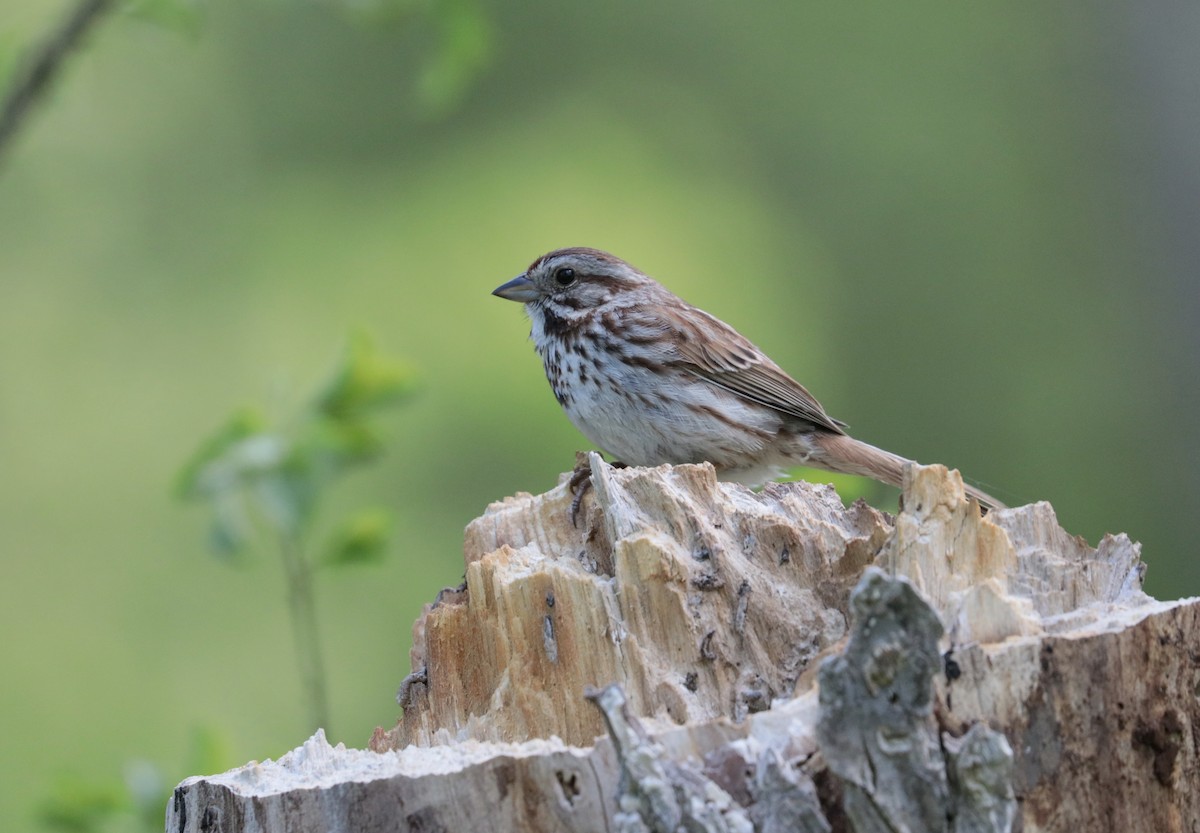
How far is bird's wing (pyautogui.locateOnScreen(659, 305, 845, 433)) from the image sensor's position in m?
4.86

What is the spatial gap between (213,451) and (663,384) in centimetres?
170

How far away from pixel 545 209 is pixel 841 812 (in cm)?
825

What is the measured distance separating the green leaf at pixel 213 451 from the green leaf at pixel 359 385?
0.19 metres

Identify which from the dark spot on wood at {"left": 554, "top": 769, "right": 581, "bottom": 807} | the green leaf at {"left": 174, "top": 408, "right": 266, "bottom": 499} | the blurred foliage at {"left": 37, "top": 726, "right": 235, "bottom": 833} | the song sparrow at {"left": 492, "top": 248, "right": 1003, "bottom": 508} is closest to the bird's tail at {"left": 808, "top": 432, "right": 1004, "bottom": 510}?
the song sparrow at {"left": 492, "top": 248, "right": 1003, "bottom": 508}

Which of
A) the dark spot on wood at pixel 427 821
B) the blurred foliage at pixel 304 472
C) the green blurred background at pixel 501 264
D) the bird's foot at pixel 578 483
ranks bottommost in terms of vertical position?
the dark spot on wood at pixel 427 821

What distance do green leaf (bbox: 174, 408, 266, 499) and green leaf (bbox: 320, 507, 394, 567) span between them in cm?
34

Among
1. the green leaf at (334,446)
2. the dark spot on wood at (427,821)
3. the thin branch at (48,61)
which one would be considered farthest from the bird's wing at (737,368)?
the dark spot on wood at (427,821)

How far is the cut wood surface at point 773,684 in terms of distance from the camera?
194 centimetres

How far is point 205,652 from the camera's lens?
9.34 m

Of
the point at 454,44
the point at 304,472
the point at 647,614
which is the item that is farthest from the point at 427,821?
the point at 454,44

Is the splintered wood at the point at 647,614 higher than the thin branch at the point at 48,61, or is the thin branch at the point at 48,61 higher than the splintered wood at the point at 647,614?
the thin branch at the point at 48,61

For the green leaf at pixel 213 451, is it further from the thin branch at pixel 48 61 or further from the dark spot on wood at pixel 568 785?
the dark spot on wood at pixel 568 785

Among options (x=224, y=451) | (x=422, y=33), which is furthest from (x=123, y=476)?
(x=224, y=451)

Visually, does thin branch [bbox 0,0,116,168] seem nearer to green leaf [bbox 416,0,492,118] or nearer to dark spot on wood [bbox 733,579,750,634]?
green leaf [bbox 416,0,492,118]
